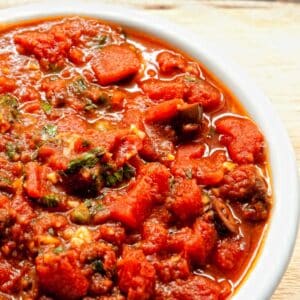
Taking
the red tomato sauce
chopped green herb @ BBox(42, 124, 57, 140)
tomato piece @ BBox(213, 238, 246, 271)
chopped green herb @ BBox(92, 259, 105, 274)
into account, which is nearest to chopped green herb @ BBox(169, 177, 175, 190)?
the red tomato sauce

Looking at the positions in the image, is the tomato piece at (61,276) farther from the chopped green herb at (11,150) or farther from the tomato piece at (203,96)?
the tomato piece at (203,96)

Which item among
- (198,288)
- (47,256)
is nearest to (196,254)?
(198,288)

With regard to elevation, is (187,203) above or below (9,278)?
above

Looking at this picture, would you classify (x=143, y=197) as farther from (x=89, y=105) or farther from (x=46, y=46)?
(x=46, y=46)

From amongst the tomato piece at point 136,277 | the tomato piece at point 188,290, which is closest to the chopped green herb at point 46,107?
the tomato piece at point 136,277

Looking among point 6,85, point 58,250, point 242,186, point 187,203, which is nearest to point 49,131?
point 6,85

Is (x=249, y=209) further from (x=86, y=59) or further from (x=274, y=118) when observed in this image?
(x=86, y=59)
